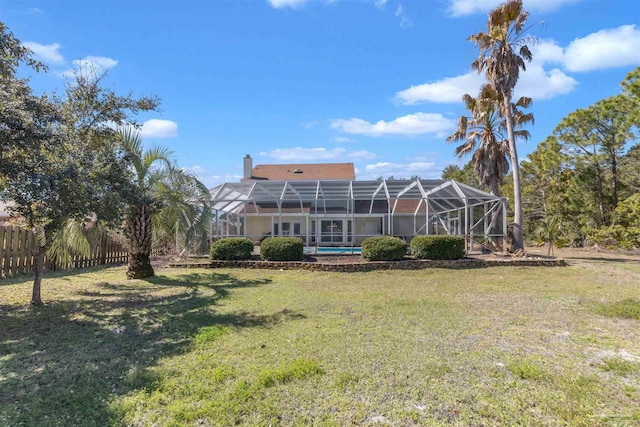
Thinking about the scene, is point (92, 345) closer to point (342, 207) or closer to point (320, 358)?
point (320, 358)

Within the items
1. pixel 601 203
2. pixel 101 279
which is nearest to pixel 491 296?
pixel 101 279

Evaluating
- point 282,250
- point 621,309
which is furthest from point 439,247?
point 621,309

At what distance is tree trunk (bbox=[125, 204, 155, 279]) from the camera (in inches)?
396

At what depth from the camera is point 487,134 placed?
20109 millimetres

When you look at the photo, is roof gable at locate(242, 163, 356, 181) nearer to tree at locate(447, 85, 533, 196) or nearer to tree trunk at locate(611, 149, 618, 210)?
tree at locate(447, 85, 533, 196)

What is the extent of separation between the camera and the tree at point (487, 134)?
1923 cm

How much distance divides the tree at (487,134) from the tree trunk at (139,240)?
57.4 ft

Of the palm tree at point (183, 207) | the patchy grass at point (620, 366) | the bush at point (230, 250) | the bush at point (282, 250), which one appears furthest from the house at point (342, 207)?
the patchy grass at point (620, 366)

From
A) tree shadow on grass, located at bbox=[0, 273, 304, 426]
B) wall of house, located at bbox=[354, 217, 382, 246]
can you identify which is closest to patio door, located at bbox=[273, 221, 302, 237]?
wall of house, located at bbox=[354, 217, 382, 246]

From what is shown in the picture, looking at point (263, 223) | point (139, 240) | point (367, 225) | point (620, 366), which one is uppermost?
point (263, 223)

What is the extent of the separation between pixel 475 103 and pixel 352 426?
2149 cm

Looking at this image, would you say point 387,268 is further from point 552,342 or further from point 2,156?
point 2,156

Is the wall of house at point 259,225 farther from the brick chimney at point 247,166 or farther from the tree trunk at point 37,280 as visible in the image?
the tree trunk at point 37,280

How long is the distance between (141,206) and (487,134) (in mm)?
18223
